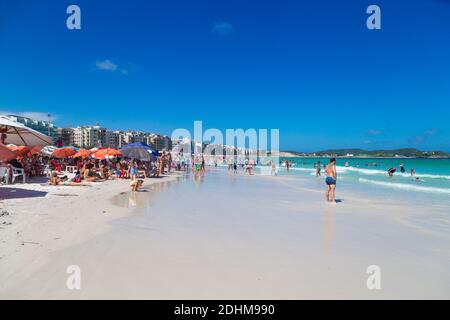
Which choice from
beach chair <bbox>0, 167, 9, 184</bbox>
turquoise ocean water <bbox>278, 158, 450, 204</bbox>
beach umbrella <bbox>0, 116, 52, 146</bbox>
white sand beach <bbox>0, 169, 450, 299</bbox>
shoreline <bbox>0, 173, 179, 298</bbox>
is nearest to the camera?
white sand beach <bbox>0, 169, 450, 299</bbox>

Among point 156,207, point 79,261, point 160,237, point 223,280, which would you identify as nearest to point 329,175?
point 156,207

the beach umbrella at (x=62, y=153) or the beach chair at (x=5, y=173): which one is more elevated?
the beach umbrella at (x=62, y=153)

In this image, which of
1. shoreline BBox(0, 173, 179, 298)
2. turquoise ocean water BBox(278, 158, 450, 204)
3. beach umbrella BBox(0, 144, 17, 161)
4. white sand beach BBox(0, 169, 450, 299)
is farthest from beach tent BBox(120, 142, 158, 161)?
turquoise ocean water BBox(278, 158, 450, 204)

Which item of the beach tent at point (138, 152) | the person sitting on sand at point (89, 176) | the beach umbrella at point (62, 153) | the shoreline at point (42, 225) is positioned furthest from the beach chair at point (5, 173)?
the beach umbrella at point (62, 153)

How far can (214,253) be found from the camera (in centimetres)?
455

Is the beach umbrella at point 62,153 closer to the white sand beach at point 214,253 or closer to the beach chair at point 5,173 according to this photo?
the beach chair at point 5,173

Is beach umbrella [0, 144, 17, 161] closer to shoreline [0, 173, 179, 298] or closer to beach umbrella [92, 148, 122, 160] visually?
shoreline [0, 173, 179, 298]

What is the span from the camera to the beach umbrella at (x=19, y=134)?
9173 millimetres

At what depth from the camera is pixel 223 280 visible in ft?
11.7

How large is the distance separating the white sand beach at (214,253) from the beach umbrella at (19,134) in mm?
2592

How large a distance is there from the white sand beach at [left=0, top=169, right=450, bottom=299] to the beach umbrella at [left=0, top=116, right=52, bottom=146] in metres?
2.59

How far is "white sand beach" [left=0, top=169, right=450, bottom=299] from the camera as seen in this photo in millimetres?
3357

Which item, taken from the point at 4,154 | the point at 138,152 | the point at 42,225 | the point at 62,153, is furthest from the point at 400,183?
the point at 62,153
